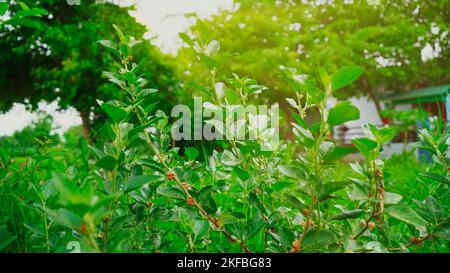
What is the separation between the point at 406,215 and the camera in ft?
2.17

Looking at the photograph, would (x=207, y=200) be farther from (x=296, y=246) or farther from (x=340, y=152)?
(x=340, y=152)

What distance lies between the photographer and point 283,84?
16.1m

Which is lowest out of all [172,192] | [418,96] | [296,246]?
[296,246]

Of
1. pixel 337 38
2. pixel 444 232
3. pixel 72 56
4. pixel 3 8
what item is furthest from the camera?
pixel 337 38

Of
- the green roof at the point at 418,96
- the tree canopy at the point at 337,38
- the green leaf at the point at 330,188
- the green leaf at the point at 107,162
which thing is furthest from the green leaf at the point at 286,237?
the green roof at the point at 418,96

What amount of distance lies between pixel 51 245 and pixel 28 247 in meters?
0.78

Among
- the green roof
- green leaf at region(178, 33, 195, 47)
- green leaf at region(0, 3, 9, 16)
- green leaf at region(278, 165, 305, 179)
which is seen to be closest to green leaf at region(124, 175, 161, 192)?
green leaf at region(278, 165, 305, 179)

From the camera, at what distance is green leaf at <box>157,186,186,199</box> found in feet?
2.88

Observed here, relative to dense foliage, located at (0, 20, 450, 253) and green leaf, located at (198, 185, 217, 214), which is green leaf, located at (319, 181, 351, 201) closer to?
dense foliage, located at (0, 20, 450, 253)

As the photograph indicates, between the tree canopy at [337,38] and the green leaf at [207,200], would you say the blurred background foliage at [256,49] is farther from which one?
the green leaf at [207,200]

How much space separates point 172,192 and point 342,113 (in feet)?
1.47

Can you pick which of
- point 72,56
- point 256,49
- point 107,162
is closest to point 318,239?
point 107,162

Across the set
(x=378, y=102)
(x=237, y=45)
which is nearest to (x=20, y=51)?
(x=237, y=45)

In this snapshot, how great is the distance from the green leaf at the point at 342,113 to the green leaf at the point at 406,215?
0.19 meters
